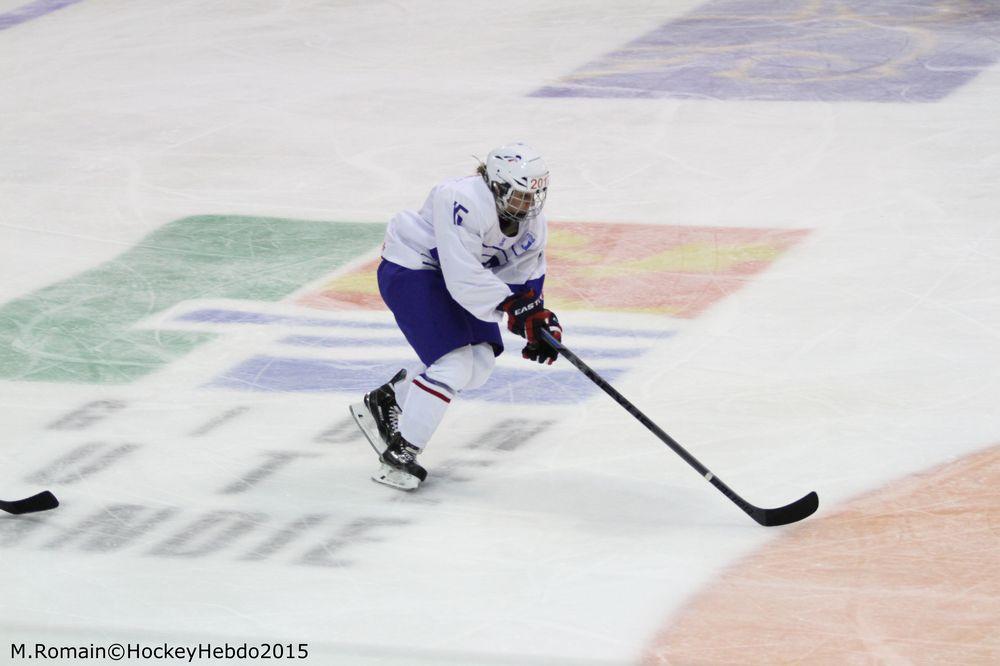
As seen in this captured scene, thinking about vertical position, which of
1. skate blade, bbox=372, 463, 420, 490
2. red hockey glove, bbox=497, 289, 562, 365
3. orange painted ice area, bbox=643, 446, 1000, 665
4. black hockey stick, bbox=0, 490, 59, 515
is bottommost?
orange painted ice area, bbox=643, 446, 1000, 665

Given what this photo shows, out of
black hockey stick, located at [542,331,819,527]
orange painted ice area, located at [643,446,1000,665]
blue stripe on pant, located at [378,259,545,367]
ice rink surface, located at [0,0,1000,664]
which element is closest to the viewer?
orange painted ice area, located at [643,446,1000,665]

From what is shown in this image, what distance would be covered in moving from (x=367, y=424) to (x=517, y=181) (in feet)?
3.14

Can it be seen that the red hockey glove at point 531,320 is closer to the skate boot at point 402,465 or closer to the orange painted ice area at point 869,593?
the skate boot at point 402,465

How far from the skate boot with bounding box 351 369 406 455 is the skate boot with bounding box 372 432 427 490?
15cm

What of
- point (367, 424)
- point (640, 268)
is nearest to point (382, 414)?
point (367, 424)

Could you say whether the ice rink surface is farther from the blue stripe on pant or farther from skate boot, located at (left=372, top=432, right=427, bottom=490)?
the blue stripe on pant

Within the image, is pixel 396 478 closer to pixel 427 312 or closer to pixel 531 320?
pixel 427 312

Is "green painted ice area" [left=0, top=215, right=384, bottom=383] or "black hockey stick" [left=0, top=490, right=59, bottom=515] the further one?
"green painted ice area" [left=0, top=215, right=384, bottom=383]

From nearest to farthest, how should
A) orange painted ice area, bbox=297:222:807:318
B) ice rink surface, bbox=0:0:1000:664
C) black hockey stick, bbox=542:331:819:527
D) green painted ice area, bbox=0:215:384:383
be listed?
ice rink surface, bbox=0:0:1000:664 → black hockey stick, bbox=542:331:819:527 → green painted ice area, bbox=0:215:384:383 → orange painted ice area, bbox=297:222:807:318

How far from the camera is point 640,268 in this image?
19.2ft

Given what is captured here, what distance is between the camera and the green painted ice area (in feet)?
16.9

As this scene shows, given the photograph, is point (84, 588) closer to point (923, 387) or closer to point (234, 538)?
point (234, 538)

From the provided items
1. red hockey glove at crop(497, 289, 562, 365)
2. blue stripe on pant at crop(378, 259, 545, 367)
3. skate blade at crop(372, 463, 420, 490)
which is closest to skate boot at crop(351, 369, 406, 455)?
skate blade at crop(372, 463, 420, 490)

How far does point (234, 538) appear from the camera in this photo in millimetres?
3830
